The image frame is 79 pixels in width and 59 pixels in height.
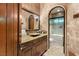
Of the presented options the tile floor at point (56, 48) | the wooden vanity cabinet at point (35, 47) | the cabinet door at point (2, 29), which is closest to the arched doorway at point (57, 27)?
the tile floor at point (56, 48)

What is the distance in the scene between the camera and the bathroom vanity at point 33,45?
157cm

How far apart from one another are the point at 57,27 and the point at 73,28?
210mm

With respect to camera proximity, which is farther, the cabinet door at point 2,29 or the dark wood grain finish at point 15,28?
the dark wood grain finish at point 15,28

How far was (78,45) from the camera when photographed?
1.57m

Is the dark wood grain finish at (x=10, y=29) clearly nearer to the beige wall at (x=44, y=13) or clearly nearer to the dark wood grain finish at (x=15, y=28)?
the dark wood grain finish at (x=15, y=28)

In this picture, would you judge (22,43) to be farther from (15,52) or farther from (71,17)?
(71,17)

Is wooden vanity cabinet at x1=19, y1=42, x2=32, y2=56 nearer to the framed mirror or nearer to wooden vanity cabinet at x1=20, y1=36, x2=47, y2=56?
wooden vanity cabinet at x1=20, y1=36, x2=47, y2=56

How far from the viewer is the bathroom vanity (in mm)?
1568

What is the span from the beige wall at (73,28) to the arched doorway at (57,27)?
8 cm

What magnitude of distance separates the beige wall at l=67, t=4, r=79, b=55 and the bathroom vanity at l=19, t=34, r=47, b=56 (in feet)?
1.10

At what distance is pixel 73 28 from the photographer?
1.56 metres

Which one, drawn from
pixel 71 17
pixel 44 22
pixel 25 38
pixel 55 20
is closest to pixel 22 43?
pixel 25 38

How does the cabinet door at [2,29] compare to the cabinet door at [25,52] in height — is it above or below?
above

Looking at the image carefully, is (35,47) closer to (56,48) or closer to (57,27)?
(56,48)
